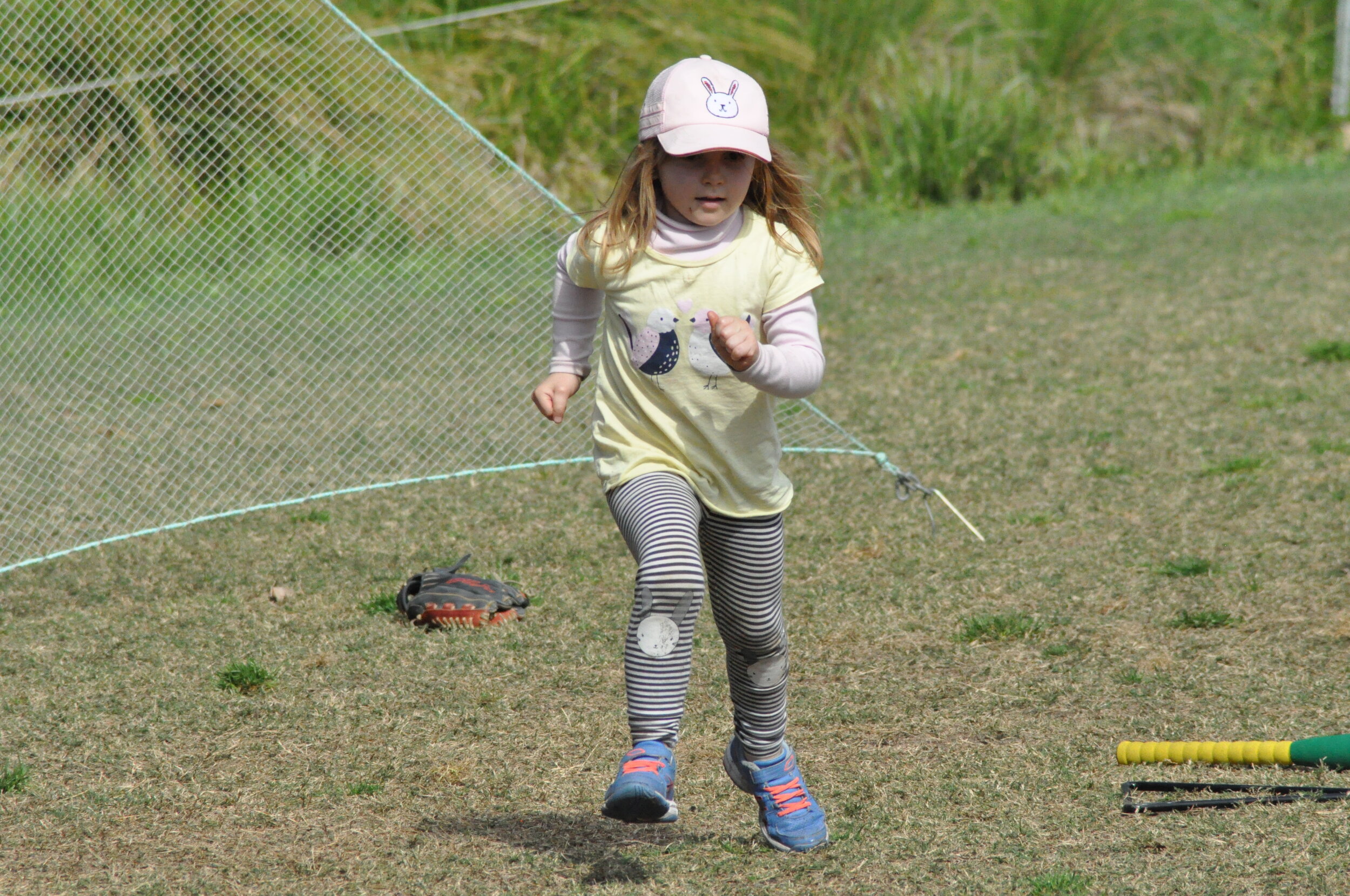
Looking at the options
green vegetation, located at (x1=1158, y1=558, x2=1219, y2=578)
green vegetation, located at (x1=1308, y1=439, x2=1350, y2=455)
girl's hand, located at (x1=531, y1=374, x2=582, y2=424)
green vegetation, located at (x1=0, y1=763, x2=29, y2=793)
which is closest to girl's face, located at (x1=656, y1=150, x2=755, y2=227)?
girl's hand, located at (x1=531, y1=374, x2=582, y2=424)

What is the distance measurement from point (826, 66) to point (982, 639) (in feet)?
36.1

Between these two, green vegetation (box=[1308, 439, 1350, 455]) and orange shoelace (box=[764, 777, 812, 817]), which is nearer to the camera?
orange shoelace (box=[764, 777, 812, 817])

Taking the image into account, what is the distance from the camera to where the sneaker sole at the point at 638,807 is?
2.66m

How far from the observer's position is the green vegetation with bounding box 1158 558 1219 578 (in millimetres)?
4961

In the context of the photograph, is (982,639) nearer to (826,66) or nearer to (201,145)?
Answer: (201,145)

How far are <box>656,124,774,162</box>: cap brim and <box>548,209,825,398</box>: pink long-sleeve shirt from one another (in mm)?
173

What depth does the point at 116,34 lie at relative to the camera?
5.41 meters

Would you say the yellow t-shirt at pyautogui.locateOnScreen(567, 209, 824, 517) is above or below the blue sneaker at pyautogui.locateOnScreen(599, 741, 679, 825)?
above

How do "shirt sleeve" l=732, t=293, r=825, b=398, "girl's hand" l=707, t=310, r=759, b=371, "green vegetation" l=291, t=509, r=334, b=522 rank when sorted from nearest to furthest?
"girl's hand" l=707, t=310, r=759, b=371
"shirt sleeve" l=732, t=293, r=825, b=398
"green vegetation" l=291, t=509, r=334, b=522

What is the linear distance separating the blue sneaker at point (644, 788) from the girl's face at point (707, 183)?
1.04 m

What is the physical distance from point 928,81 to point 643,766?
12979 millimetres

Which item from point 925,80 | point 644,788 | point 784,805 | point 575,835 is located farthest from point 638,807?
point 925,80

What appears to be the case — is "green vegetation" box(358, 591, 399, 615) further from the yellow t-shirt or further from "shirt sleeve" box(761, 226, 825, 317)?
"shirt sleeve" box(761, 226, 825, 317)

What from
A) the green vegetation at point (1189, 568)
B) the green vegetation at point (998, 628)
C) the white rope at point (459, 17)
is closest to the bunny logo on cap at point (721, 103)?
the green vegetation at point (998, 628)
